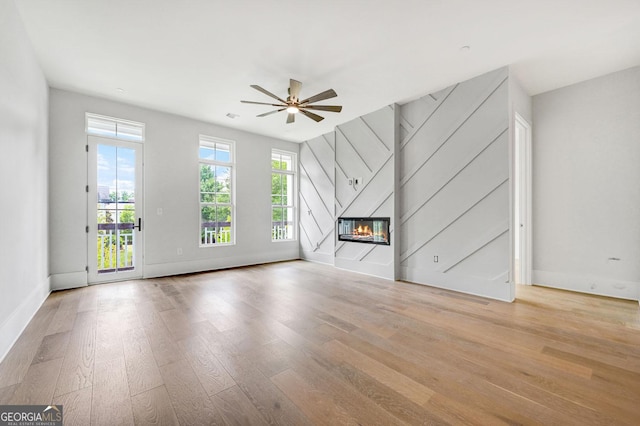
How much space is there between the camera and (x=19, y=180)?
274 centimetres

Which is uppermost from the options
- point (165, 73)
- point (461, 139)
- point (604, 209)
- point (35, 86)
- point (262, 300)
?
point (165, 73)

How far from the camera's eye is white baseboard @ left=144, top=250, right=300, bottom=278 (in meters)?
5.00

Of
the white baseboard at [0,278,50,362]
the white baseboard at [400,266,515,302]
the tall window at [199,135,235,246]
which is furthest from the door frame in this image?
the white baseboard at [0,278,50,362]

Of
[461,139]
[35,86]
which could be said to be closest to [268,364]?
[461,139]

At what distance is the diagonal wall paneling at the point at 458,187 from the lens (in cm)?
361

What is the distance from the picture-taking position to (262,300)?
3.60 m

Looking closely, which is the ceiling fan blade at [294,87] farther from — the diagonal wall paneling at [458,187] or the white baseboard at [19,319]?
the white baseboard at [19,319]

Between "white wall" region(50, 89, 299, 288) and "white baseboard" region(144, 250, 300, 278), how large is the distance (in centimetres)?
2

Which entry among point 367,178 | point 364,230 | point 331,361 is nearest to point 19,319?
point 331,361

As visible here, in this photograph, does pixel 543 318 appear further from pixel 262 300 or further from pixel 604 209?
pixel 262 300

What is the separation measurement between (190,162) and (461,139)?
4.93m

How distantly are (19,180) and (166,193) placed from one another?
95.0 inches

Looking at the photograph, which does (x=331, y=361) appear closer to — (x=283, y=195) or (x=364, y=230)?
(x=364, y=230)

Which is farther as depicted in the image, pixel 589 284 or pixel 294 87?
pixel 589 284
